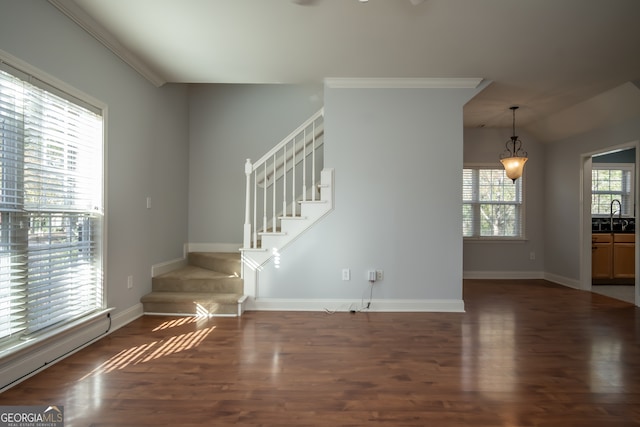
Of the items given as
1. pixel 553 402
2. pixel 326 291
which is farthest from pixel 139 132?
pixel 553 402

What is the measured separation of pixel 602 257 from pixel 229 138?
6267 mm

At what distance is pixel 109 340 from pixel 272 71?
3016 mm

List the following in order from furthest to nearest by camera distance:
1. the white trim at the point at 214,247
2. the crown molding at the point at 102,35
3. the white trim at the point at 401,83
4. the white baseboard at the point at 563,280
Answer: the white baseboard at the point at 563,280
the white trim at the point at 214,247
the white trim at the point at 401,83
the crown molding at the point at 102,35

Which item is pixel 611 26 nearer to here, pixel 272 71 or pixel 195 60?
pixel 272 71

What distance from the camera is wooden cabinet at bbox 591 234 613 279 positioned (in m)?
5.25

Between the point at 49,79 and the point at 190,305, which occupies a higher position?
the point at 49,79

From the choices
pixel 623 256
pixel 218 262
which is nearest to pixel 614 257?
pixel 623 256

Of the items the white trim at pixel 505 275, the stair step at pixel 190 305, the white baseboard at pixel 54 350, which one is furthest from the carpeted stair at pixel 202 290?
the white trim at pixel 505 275

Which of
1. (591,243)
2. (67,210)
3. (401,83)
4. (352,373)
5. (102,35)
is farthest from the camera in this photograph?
(591,243)

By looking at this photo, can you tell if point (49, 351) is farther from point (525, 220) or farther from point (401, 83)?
point (525, 220)

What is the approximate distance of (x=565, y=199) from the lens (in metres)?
5.28

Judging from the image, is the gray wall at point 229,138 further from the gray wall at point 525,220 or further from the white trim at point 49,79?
the gray wall at point 525,220

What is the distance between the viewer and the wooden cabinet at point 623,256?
17.4 feet

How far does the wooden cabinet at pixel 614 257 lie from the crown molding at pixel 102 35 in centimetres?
687
